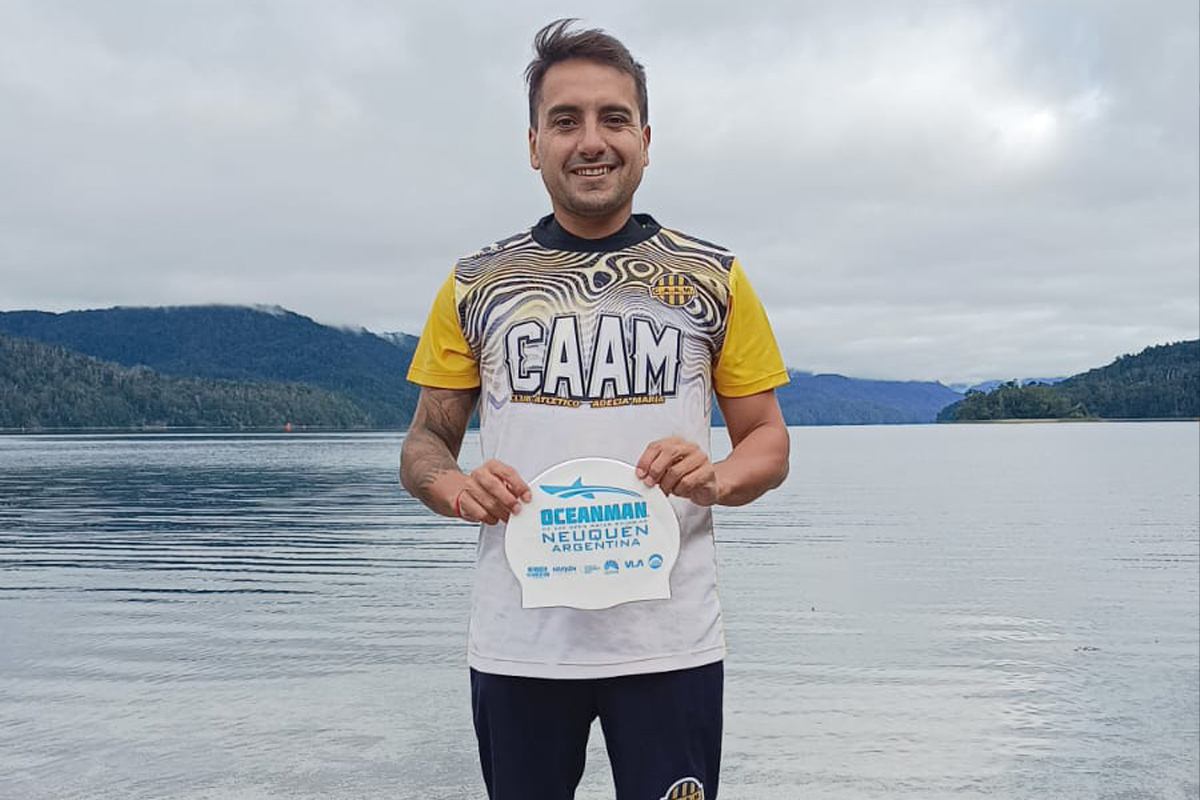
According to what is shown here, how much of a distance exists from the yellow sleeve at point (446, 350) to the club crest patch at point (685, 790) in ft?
4.06

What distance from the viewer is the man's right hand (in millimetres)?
2854

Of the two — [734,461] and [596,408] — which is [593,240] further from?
[734,461]

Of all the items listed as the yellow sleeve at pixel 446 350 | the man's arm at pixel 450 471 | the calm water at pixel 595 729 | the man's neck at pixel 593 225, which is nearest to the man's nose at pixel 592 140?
the man's neck at pixel 593 225

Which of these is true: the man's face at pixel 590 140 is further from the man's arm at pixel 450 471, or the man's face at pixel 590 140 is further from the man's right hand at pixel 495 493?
the man's right hand at pixel 495 493

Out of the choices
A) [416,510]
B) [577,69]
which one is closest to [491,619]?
[577,69]

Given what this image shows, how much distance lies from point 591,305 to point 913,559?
1248 inches

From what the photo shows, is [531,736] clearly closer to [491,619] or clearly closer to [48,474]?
[491,619]

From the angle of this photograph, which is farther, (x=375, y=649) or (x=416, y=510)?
(x=416, y=510)

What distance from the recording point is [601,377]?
9.83ft

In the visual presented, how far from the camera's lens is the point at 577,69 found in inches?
123

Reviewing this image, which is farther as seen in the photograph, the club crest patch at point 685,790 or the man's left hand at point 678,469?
the club crest patch at point 685,790

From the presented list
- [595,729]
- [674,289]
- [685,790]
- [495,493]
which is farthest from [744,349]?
[595,729]

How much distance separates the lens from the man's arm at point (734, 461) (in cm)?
281

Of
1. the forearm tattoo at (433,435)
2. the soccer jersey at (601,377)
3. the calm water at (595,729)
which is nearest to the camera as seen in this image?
the soccer jersey at (601,377)
